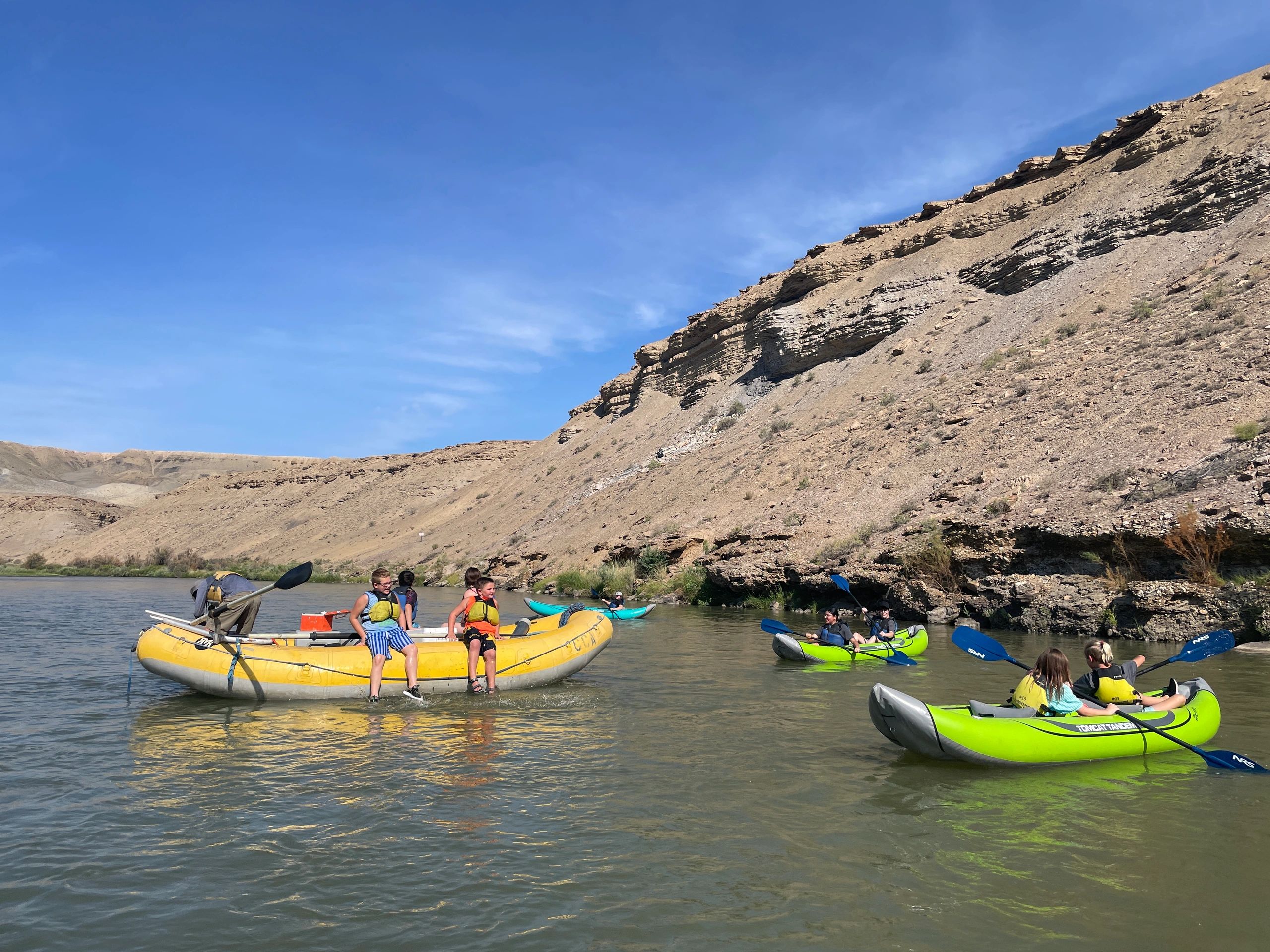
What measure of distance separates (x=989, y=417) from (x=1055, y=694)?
734 inches

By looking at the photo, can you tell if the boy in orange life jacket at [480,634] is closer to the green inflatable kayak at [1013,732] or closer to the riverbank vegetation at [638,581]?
the green inflatable kayak at [1013,732]

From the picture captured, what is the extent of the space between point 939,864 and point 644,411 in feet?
144

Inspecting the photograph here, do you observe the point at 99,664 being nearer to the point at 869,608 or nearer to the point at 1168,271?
the point at 869,608

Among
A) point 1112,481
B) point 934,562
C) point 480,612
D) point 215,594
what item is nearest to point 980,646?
point 480,612

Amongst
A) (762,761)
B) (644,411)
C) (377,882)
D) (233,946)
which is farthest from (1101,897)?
(644,411)

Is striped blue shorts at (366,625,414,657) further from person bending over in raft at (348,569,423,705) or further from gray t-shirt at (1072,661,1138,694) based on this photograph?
gray t-shirt at (1072,661,1138,694)

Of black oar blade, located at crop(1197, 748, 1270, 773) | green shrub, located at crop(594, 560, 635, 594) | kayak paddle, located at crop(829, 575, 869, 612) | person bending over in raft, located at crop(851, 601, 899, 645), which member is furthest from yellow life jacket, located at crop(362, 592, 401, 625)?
Answer: green shrub, located at crop(594, 560, 635, 594)

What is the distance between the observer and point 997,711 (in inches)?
277

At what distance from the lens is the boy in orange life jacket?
10.0 m

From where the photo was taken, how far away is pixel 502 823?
548 centimetres

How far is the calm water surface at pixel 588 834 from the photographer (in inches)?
161

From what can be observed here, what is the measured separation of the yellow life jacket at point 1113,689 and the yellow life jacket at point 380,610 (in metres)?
7.32

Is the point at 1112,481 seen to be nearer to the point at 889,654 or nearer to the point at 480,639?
the point at 889,654

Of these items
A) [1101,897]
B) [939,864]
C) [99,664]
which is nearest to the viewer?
[1101,897]
